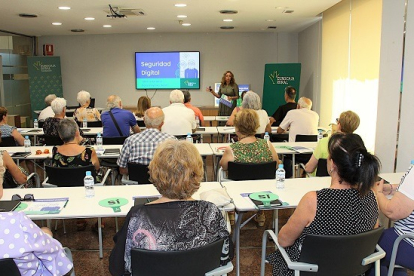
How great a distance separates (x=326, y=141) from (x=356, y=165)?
179 cm

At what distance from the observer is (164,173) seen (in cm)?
202

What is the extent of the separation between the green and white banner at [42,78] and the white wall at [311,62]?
7299 millimetres

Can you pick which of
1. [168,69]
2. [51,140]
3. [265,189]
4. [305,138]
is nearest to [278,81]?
[168,69]

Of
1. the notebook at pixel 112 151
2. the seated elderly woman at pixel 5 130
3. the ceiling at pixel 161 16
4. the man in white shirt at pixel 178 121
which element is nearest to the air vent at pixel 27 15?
the ceiling at pixel 161 16

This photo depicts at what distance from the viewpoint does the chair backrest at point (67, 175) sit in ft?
11.8

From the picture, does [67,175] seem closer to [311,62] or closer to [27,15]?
[27,15]

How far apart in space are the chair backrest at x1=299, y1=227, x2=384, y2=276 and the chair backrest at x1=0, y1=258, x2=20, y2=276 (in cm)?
134

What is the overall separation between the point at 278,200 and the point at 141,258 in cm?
130

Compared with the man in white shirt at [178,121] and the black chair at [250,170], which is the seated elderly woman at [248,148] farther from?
the man in white shirt at [178,121]

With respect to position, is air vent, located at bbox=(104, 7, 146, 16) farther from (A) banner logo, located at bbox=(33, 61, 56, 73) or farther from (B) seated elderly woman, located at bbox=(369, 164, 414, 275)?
(B) seated elderly woman, located at bbox=(369, 164, 414, 275)

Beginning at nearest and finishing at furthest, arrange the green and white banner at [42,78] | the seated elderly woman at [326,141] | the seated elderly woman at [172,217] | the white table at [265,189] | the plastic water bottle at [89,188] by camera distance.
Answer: the seated elderly woman at [172,217] → the white table at [265,189] → the plastic water bottle at [89,188] → the seated elderly woman at [326,141] → the green and white banner at [42,78]

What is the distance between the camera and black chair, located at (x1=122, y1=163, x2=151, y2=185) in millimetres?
3814

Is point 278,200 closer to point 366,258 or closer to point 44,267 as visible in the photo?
point 366,258

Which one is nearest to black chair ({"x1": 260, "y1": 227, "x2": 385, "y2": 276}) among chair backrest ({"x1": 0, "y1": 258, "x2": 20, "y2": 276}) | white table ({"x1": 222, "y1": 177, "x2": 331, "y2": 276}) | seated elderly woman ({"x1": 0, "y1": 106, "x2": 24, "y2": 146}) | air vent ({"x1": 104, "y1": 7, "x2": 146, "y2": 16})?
white table ({"x1": 222, "y1": 177, "x2": 331, "y2": 276})
